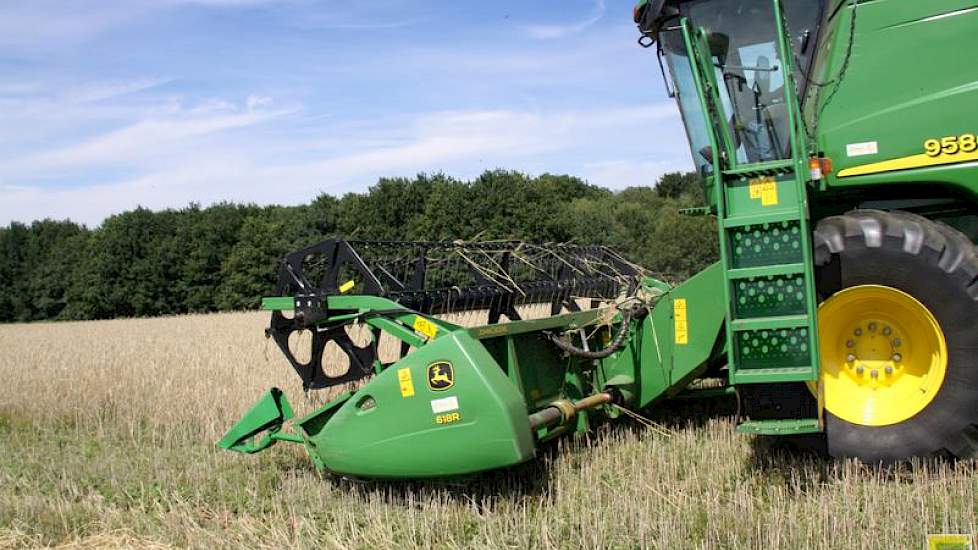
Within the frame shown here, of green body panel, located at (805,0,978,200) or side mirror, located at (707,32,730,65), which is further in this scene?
side mirror, located at (707,32,730,65)

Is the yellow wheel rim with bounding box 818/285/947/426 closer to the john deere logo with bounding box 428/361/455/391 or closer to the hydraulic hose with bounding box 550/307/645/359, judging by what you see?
the hydraulic hose with bounding box 550/307/645/359

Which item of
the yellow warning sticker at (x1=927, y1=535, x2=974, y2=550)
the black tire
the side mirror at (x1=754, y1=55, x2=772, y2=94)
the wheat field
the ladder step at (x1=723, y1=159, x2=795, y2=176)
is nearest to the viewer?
the yellow warning sticker at (x1=927, y1=535, x2=974, y2=550)

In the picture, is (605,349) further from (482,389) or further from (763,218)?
(763,218)

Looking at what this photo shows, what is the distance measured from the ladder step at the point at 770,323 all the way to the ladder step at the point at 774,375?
191 millimetres

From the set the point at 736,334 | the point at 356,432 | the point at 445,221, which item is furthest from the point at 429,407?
the point at 445,221

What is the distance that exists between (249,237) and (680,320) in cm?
2895

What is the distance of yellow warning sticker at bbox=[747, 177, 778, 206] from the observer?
381 centimetres

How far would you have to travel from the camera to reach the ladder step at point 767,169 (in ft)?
12.5

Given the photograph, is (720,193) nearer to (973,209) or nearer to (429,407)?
(973,209)

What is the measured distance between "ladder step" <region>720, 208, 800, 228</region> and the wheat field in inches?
47.0

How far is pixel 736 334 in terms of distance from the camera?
3.76m

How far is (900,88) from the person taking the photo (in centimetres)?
409

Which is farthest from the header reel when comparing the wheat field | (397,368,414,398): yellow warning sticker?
the wheat field

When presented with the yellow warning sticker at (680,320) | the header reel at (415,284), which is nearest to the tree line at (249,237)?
the header reel at (415,284)
